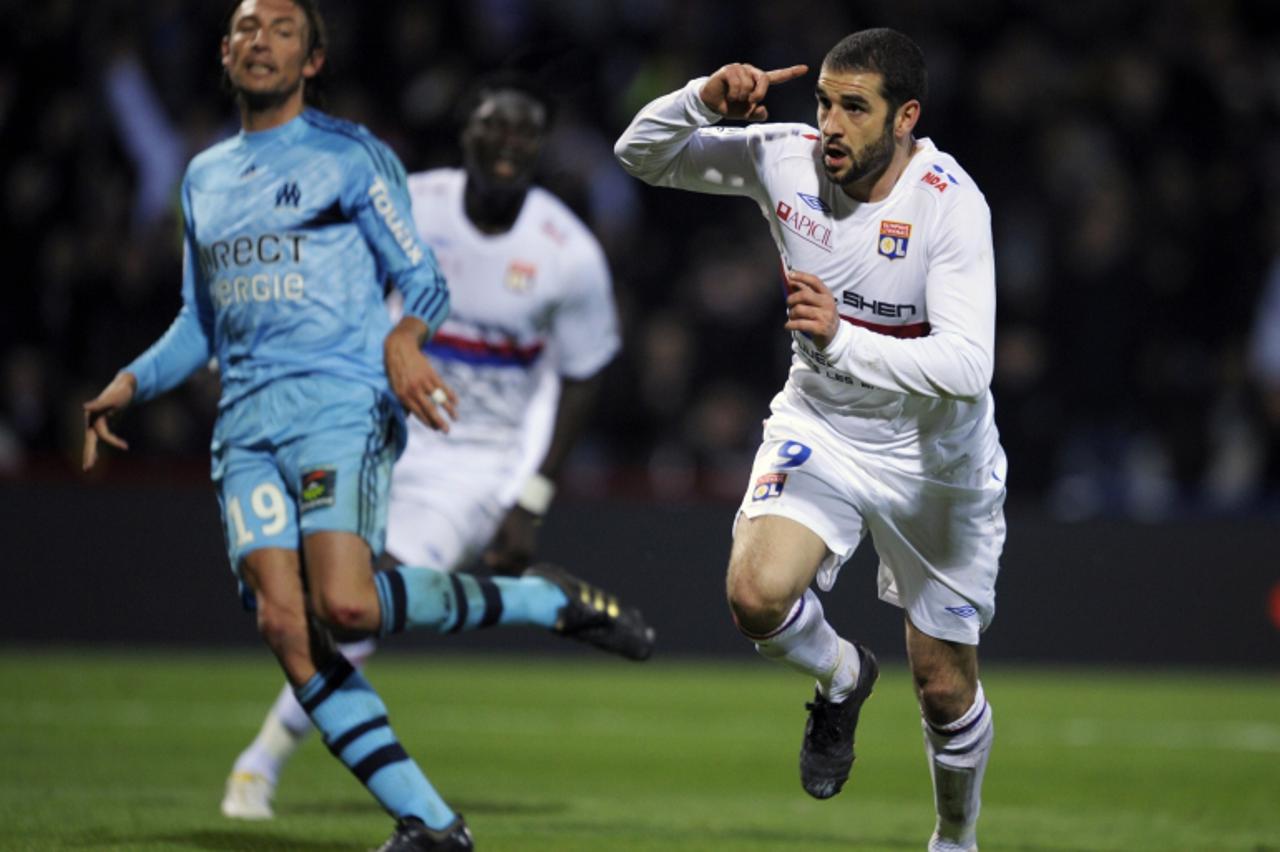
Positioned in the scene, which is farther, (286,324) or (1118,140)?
(1118,140)

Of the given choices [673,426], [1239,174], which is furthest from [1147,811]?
[1239,174]

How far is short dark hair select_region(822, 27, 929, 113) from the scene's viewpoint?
5.92m

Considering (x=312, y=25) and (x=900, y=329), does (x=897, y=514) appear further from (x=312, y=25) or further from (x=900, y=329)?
(x=312, y=25)

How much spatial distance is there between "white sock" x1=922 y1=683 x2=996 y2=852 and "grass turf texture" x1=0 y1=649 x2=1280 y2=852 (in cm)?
69

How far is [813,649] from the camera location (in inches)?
250

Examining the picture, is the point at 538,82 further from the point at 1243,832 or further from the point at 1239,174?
the point at 1239,174

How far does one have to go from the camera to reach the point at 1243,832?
7.94m

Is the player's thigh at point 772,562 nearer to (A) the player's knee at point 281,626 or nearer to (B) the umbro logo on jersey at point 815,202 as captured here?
(B) the umbro logo on jersey at point 815,202

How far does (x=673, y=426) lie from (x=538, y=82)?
590 centimetres

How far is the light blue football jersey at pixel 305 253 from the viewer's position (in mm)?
6035

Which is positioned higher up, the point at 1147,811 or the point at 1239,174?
the point at 1239,174

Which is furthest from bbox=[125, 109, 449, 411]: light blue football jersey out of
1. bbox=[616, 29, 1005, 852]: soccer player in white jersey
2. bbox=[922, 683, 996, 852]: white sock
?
bbox=[922, 683, 996, 852]: white sock

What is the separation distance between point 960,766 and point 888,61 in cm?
236

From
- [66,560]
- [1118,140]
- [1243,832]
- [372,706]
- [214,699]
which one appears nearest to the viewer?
[372,706]
